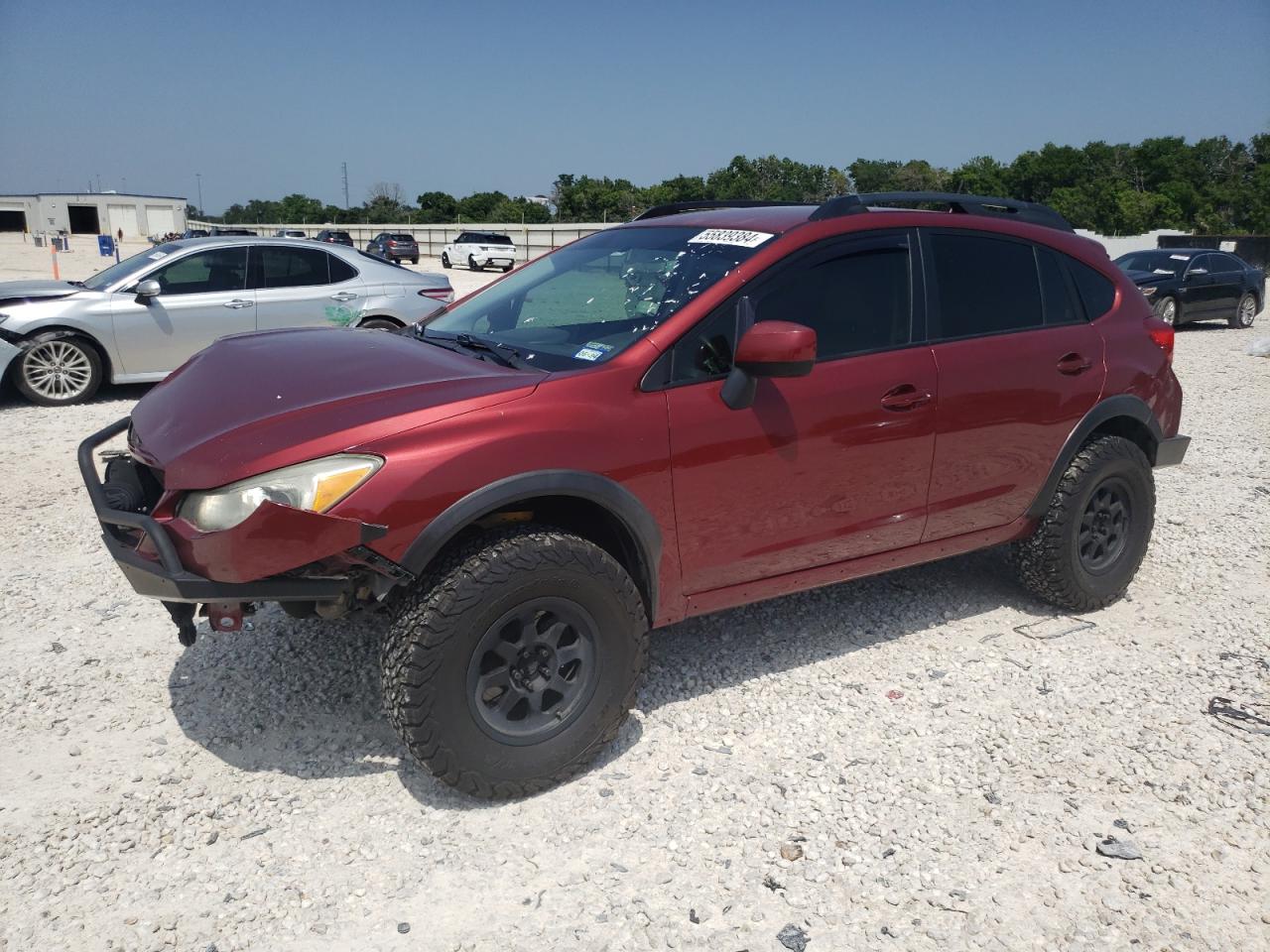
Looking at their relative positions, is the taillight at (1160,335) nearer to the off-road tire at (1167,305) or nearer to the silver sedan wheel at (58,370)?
the silver sedan wheel at (58,370)

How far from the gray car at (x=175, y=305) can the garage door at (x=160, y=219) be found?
10515cm

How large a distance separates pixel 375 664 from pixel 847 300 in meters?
2.41

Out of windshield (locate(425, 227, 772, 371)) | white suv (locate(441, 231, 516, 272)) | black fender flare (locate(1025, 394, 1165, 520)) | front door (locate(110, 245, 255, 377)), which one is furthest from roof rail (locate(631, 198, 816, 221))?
white suv (locate(441, 231, 516, 272))

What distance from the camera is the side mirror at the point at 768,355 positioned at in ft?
10.3

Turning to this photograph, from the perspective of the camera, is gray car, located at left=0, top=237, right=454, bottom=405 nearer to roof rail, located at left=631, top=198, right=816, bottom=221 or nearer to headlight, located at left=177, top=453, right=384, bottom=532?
roof rail, located at left=631, top=198, right=816, bottom=221

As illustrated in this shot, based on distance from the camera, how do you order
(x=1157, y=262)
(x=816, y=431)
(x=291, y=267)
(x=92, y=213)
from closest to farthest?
(x=816, y=431)
(x=291, y=267)
(x=1157, y=262)
(x=92, y=213)

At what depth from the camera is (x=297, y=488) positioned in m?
2.72

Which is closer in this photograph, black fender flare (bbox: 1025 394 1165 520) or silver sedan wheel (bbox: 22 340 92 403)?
black fender flare (bbox: 1025 394 1165 520)

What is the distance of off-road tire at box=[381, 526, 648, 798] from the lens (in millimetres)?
2854

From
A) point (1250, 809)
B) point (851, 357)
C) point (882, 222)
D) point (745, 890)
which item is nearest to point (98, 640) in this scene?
point (745, 890)

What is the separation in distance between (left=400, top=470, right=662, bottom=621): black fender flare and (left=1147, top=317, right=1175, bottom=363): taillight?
115 inches

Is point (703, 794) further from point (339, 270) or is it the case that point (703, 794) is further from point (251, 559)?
point (339, 270)

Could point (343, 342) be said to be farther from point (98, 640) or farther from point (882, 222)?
point (882, 222)

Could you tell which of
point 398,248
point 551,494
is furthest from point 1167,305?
point 398,248
